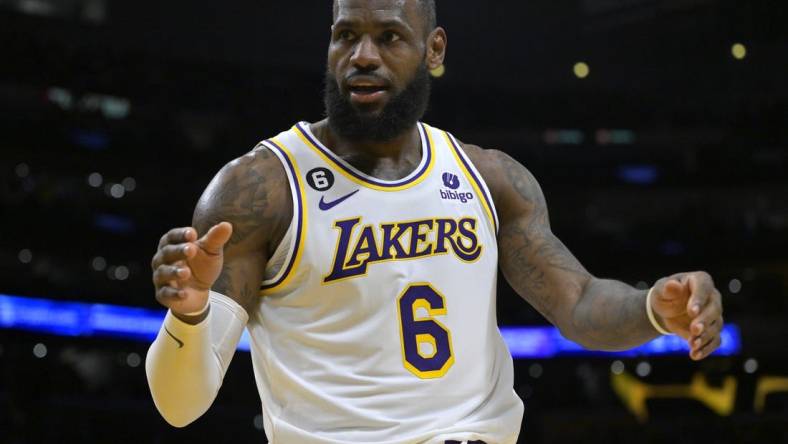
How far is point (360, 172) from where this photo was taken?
10.6 ft

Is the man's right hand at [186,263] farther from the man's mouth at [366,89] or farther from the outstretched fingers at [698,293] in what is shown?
the outstretched fingers at [698,293]

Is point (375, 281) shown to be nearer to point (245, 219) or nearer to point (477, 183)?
point (245, 219)

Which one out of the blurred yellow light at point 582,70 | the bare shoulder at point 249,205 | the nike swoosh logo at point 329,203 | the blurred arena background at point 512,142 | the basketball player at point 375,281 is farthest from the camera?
the blurred yellow light at point 582,70

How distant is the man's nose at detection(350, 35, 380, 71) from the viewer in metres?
3.16

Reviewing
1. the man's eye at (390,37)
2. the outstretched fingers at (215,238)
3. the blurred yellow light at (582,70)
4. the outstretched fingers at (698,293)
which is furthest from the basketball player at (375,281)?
Answer: the blurred yellow light at (582,70)

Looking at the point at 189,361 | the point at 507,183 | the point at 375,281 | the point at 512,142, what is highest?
the point at 507,183

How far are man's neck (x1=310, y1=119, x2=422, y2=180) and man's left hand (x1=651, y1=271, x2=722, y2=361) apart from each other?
1014mm

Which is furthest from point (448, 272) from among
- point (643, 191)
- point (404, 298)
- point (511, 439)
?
point (643, 191)

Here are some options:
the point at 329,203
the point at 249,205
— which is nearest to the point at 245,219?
the point at 249,205

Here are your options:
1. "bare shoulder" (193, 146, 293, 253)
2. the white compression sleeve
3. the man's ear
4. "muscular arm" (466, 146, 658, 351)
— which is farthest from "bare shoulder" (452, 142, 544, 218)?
the white compression sleeve

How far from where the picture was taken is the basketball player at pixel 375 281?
290cm

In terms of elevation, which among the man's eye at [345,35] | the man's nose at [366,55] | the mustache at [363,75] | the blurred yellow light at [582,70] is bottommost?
the blurred yellow light at [582,70]

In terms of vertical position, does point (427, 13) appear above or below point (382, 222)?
above

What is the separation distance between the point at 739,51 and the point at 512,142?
145 inches
